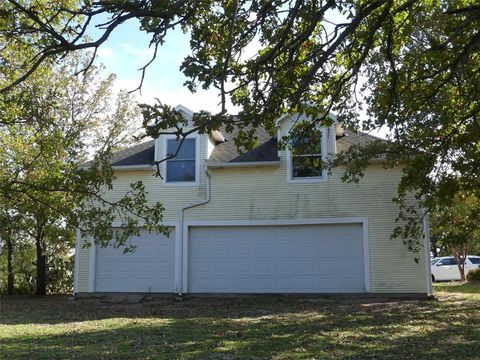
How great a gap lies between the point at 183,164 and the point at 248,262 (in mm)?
3926

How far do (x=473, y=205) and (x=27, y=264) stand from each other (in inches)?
712

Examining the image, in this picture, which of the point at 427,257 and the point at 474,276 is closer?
the point at 427,257

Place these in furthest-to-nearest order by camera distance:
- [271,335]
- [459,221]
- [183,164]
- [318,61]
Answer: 1. [183,164]
2. [459,221]
3. [271,335]
4. [318,61]

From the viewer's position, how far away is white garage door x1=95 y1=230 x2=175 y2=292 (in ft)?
56.2

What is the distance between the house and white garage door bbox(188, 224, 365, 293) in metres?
0.03

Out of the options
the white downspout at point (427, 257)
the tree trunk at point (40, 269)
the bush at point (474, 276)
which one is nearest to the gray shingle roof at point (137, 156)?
the tree trunk at point (40, 269)

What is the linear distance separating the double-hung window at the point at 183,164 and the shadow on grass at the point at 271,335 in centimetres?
512

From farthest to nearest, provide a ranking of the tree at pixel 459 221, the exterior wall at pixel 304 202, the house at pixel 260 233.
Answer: the house at pixel 260 233, the exterior wall at pixel 304 202, the tree at pixel 459 221

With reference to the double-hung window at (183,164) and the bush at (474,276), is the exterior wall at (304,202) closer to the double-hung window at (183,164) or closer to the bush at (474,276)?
the double-hung window at (183,164)

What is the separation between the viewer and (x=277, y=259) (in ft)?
54.9

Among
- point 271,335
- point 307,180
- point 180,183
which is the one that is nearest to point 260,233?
point 307,180

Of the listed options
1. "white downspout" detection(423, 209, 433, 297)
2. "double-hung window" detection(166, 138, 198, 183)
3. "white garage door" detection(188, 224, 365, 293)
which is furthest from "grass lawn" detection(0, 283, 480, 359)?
"double-hung window" detection(166, 138, 198, 183)

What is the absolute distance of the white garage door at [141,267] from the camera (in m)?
17.1

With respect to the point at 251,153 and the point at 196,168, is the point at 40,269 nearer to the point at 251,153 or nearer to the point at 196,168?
the point at 196,168
